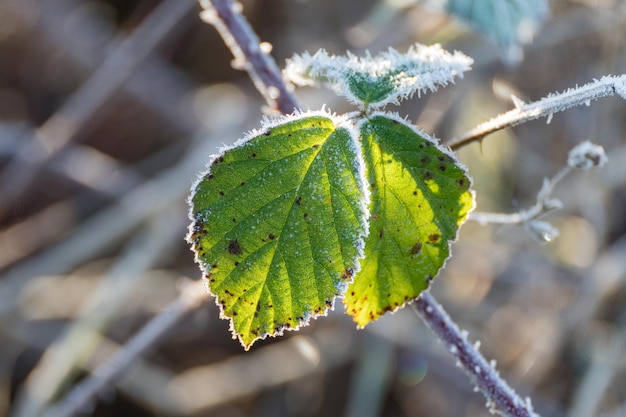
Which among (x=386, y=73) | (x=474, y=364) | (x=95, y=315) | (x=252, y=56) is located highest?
(x=95, y=315)

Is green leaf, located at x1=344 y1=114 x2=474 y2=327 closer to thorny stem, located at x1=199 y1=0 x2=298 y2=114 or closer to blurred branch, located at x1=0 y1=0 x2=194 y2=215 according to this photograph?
thorny stem, located at x1=199 y1=0 x2=298 y2=114

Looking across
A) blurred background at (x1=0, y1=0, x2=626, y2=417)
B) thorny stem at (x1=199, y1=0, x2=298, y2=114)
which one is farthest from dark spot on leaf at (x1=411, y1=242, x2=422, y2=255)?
blurred background at (x1=0, y1=0, x2=626, y2=417)

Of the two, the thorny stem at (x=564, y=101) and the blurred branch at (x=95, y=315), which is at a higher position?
the blurred branch at (x=95, y=315)

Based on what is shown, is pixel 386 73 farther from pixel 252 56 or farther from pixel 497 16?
pixel 497 16

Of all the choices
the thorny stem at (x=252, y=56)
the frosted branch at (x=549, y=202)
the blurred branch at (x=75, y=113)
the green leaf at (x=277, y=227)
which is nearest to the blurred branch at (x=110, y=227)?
the blurred branch at (x=75, y=113)

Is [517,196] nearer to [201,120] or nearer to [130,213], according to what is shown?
[201,120]

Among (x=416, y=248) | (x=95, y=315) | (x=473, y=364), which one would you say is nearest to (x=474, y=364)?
(x=473, y=364)

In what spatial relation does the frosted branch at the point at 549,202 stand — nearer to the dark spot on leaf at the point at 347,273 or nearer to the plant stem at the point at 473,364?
the plant stem at the point at 473,364
